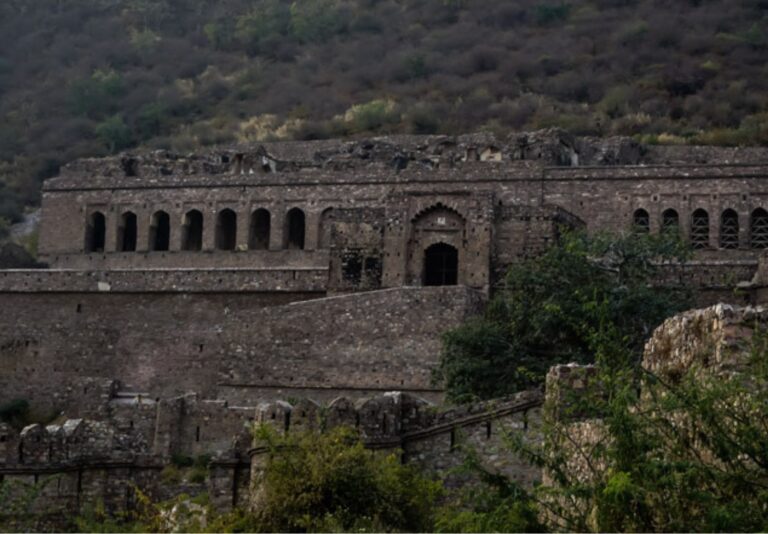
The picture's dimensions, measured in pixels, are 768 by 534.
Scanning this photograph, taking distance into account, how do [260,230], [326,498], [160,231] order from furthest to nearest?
[160,231], [260,230], [326,498]

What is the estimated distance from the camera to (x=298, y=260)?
5550 centimetres


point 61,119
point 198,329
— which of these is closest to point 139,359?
point 198,329

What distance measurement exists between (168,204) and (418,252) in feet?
44.6

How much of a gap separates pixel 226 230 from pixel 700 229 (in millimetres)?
15180

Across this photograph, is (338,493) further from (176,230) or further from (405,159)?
(405,159)

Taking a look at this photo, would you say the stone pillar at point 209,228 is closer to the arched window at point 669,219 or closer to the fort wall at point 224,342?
the fort wall at point 224,342

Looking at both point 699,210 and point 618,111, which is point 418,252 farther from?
point 618,111

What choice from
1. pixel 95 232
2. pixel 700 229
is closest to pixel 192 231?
pixel 95 232

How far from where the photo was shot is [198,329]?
47500 mm

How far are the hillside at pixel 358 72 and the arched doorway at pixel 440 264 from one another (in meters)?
25.6

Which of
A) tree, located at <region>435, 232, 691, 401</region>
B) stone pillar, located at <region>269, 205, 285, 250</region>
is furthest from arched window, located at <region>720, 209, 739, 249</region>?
stone pillar, located at <region>269, 205, 285, 250</region>

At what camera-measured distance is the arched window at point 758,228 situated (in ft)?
171

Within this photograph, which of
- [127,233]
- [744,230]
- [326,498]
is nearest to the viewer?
[326,498]

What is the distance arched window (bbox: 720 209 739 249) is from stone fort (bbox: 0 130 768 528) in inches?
2.4
